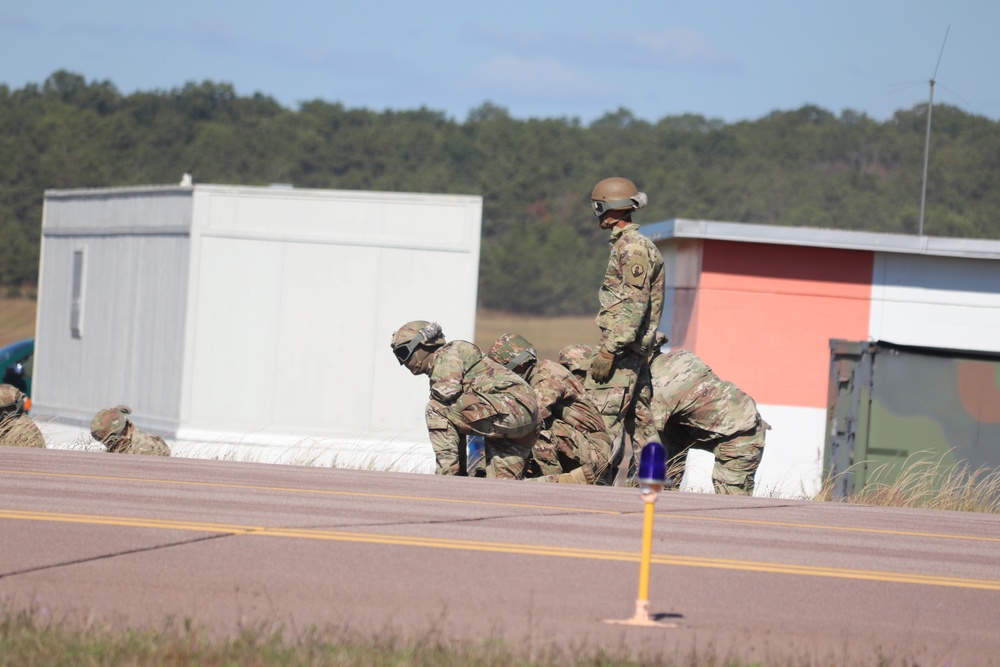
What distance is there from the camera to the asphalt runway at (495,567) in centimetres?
506

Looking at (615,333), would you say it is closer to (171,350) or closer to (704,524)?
(704,524)

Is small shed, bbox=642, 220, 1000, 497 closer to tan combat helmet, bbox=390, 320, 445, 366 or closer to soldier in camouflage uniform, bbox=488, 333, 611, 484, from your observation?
soldier in camouflage uniform, bbox=488, 333, 611, 484

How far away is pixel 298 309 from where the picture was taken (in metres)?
17.3

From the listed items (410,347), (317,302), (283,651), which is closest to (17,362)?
(317,302)

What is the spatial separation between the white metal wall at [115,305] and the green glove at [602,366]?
9.52 m

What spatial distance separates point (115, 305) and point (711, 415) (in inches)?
Answer: 469

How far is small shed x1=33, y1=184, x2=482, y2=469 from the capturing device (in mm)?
16969

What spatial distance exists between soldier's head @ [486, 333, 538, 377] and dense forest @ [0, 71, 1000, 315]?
68556 millimetres

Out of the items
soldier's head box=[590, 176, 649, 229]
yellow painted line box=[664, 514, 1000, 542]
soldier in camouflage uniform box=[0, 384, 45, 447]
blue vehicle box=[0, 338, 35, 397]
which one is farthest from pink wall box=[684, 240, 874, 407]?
blue vehicle box=[0, 338, 35, 397]

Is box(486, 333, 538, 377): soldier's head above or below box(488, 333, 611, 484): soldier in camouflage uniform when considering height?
above

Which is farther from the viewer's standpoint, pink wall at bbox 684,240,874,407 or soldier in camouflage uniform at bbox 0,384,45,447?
pink wall at bbox 684,240,874,407

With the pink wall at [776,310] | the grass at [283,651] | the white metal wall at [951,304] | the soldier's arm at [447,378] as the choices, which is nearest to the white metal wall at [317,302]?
the pink wall at [776,310]

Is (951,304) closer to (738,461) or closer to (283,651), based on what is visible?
(738,461)

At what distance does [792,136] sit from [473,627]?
331 feet
